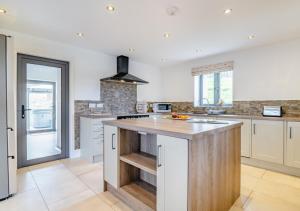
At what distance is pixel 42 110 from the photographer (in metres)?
3.40

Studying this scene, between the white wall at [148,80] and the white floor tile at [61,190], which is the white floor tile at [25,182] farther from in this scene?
the white wall at [148,80]

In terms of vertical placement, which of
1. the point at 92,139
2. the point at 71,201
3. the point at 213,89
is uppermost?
the point at 213,89

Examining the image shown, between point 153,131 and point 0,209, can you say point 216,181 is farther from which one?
point 0,209

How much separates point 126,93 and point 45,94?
193cm

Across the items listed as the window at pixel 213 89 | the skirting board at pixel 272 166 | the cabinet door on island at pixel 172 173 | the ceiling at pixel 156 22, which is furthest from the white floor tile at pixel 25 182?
the window at pixel 213 89

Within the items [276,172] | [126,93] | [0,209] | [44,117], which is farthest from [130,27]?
[276,172]

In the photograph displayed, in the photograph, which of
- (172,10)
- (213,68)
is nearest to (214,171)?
(172,10)

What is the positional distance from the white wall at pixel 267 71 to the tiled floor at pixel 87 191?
5.15 ft

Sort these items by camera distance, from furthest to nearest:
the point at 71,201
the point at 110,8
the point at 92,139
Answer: the point at 92,139, the point at 110,8, the point at 71,201

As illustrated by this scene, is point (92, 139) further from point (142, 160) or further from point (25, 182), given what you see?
point (142, 160)

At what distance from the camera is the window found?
4190 mm

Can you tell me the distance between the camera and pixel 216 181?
5.16 ft

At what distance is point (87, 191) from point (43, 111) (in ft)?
6.66

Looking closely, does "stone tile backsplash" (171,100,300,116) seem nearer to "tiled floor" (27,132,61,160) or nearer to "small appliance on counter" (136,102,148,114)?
"small appliance on counter" (136,102,148,114)
